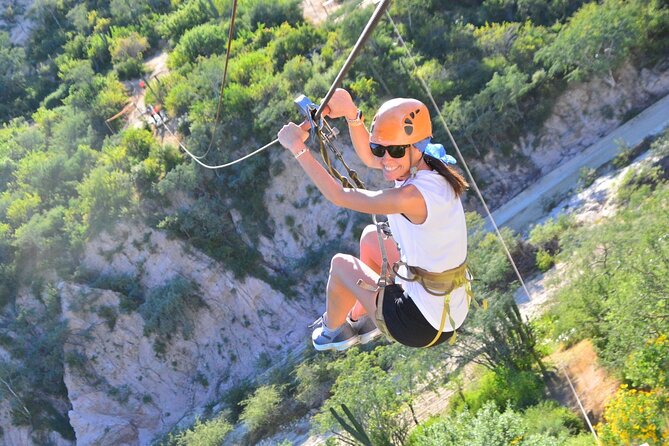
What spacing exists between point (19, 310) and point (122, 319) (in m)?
4.54

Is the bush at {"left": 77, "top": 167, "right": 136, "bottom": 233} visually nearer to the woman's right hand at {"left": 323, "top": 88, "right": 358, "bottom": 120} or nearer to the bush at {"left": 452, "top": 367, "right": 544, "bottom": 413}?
the bush at {"left": 452, "top": 367, "right": 544, "bottom": 413}

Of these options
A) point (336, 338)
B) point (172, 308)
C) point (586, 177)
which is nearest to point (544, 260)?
point (586, 177)

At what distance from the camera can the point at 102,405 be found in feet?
84.1

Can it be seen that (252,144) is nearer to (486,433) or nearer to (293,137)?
(486,433)

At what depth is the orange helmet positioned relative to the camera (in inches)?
188

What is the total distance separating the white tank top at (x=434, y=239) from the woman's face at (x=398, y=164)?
86mm

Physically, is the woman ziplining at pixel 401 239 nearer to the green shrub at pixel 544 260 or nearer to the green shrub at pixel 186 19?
the green shrub at pixel 544 260

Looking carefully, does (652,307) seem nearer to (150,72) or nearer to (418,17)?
(418,17)

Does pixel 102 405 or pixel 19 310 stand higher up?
pixel 19 310

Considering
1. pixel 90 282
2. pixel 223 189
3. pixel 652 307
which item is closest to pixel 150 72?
pixel 223 189

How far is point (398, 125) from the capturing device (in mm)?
4766

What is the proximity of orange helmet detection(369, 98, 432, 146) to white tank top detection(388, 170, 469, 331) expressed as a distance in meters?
0.26

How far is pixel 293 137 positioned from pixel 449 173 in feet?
3.59

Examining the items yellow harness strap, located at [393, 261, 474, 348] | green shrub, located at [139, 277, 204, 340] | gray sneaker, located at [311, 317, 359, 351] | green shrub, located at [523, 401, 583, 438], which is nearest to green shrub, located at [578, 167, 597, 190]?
green shrub, located at [523, 401, 583, 438]
